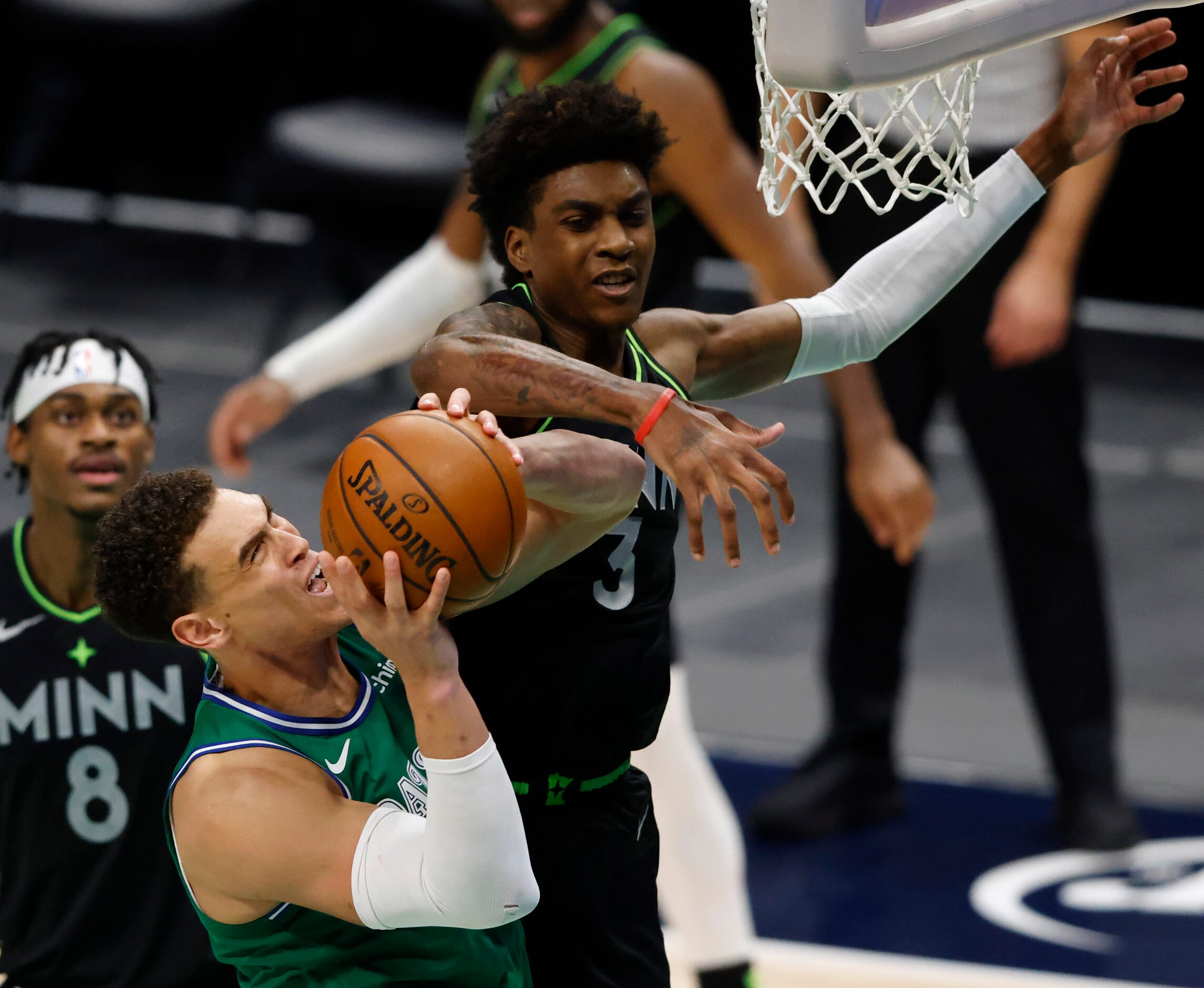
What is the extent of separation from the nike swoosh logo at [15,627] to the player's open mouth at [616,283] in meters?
1.31

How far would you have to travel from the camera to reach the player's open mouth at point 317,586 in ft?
8.99

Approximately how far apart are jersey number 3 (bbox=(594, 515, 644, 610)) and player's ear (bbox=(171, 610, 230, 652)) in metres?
0.58

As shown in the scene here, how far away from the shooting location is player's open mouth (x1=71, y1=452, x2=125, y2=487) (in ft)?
12.0

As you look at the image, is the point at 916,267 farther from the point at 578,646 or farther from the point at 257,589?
the point at 257,589

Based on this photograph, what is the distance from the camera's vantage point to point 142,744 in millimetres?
3484

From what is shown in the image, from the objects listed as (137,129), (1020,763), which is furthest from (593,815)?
(137,129)

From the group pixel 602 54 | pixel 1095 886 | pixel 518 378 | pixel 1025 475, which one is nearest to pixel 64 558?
pixel 518 378

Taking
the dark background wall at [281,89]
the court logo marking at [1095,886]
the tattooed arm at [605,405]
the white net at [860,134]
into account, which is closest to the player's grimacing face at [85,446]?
the tattooed arm at [605,405]

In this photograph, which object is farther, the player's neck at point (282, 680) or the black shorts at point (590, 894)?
the black shorts at point (590, 894)

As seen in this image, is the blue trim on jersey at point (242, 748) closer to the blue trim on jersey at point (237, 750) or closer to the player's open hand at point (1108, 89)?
the blue trim on jersey at point (237, 750)

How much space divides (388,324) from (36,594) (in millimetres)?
1177

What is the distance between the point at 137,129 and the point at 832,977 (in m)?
7.75

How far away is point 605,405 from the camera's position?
8.72ft

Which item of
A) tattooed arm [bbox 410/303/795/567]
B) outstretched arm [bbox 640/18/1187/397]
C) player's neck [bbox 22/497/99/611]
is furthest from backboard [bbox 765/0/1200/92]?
player's neck [bbox 22/497/99/611]
